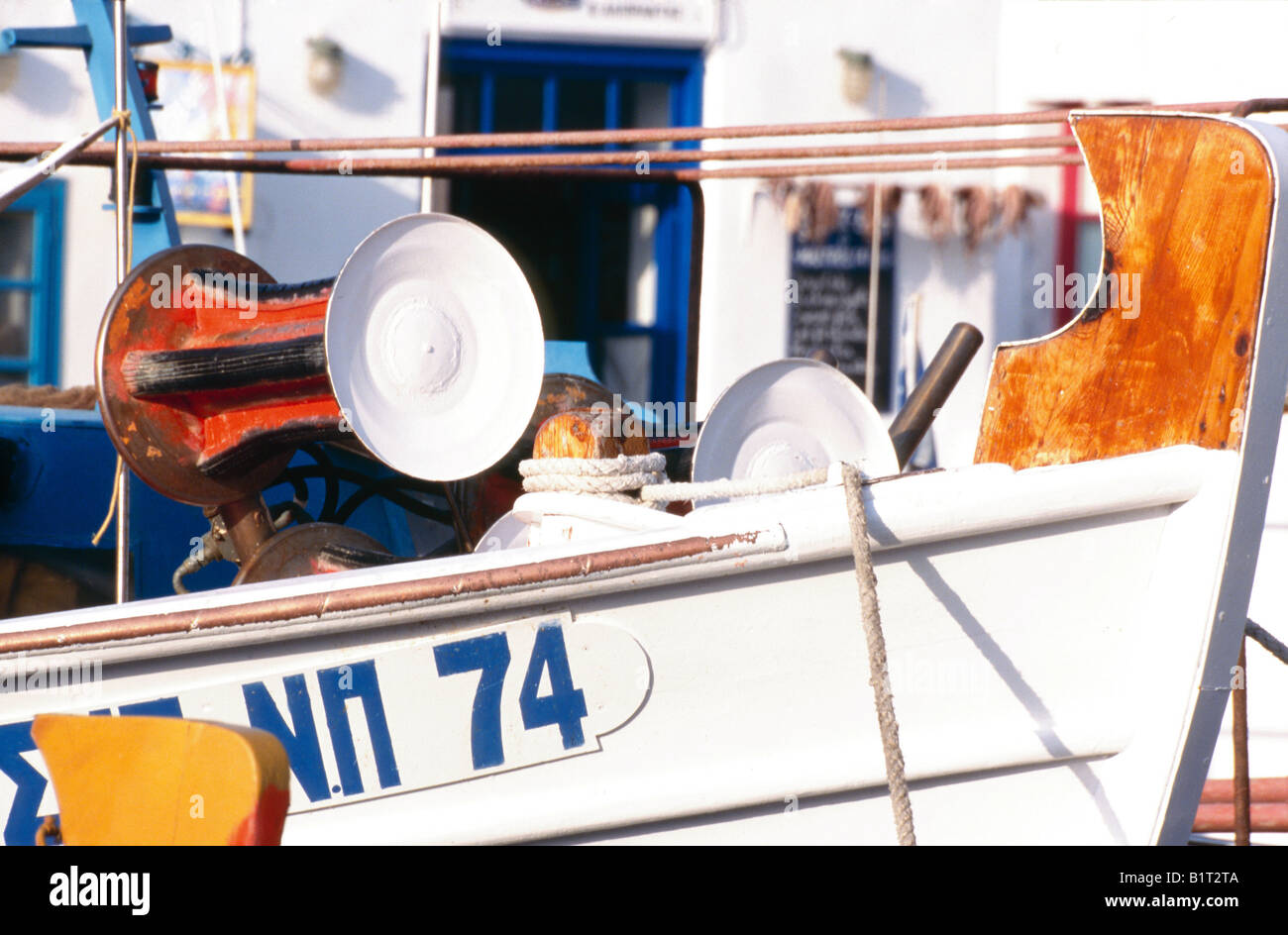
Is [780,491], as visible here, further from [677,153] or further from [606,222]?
[606,222]

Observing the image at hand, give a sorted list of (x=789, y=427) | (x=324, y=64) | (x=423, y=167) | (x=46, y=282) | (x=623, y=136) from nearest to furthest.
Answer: (x=789, y=427) < (x=623, y=136) < (x=423, y=167) < (x=46, y=282) < (x=324, y=64)

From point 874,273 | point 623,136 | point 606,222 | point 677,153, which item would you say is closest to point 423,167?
point 623,136

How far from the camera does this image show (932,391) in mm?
3336

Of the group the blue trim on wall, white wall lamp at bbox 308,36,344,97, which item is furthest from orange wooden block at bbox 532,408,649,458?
the blue trim on wall

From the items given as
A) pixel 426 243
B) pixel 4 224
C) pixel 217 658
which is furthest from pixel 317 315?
pixel 4 224

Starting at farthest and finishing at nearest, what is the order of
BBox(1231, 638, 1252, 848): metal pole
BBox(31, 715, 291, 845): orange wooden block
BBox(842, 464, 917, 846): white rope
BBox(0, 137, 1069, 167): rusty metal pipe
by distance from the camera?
BBox(0, 137, 1069, 167): rusty metal pipe, BBox(1231, 638, 1252, 848): metal pole, BBox(842, 464, 917, 846): white rope, BBox(31, 715, 291, 845): orange wooden block

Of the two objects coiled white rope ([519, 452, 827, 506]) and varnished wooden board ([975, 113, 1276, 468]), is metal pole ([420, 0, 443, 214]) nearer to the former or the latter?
coiled white rope ([519, 452, 827, 506])

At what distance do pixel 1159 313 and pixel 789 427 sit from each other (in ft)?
2.62

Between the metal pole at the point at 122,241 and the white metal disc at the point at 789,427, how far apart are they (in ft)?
3.83

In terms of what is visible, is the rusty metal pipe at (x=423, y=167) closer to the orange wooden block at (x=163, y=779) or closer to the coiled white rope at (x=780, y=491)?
the coiled white rope at (x=780, y=491)

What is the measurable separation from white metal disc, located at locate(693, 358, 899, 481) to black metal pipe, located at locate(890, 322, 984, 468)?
39 cm

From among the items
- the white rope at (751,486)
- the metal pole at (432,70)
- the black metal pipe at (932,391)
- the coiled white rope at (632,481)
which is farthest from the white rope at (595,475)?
the metal pole at (432,70)

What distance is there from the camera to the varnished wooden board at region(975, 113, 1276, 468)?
2164 millimetres
